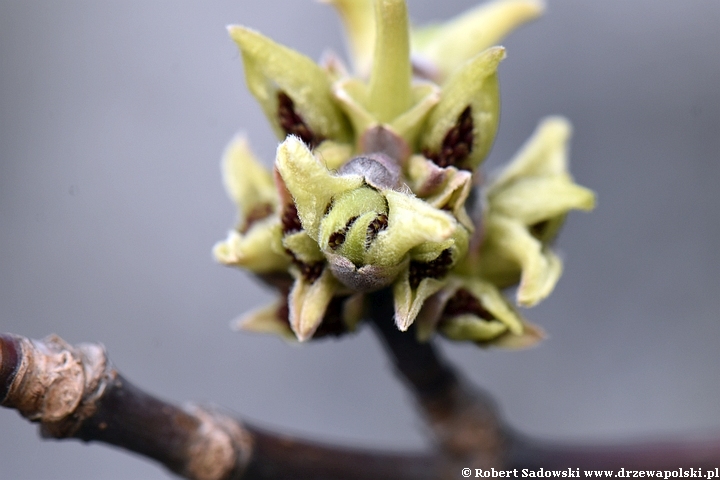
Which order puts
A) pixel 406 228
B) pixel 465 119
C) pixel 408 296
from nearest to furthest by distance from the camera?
pixel 406 228 → pixel 408 296 → pixel 465 119

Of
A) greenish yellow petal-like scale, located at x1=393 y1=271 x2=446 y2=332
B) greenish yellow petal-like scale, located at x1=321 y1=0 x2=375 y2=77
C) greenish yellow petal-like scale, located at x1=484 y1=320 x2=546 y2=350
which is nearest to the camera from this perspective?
→ greenish yellow petal-like scale, located at x1=393 y1=271 x2=446 y2=332

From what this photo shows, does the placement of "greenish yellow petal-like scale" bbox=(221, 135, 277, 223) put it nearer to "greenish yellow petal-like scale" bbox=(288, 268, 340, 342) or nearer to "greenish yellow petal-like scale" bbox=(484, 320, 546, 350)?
"greenish yellow petal-like scale" bbox=(288, 268, 340, 342)

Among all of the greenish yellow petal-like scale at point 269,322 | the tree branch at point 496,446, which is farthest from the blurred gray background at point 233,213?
the greenish yellow petal-like scale at point 269,322

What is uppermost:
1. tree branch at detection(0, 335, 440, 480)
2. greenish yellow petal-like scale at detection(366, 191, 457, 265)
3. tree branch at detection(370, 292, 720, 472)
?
greenish yellow petal-like scale at detection(366, 191, 457, 265)

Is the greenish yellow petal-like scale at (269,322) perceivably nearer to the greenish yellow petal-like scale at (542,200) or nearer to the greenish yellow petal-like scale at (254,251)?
the greenish yellow petal-like scale at (254,251)

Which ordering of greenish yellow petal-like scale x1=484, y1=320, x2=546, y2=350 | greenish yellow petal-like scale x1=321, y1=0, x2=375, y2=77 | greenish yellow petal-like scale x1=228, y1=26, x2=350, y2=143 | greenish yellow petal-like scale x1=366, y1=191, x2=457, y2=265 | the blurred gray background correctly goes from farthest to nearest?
the blurred gray background → greenish yellow petal-like scale x1=321, y1=0, x2=375, y2=77 → greenish yellow petal-like scale x1=484, y1=320, x2=546, y2=350 → greenish yellow petal-like scale x1=228, y1=26, x2=350, y2=143 → greenish yellow petal-like scale x1=366, y1=191, x2=457, y2=265

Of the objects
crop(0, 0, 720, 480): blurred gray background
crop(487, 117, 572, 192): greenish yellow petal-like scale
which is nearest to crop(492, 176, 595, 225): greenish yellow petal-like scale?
crop(487, 117, 572, 192): greenish yellow petal-like scale

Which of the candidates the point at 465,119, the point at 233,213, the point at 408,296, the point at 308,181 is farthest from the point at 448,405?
the point at 233,213

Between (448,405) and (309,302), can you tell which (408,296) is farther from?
(448,405)
